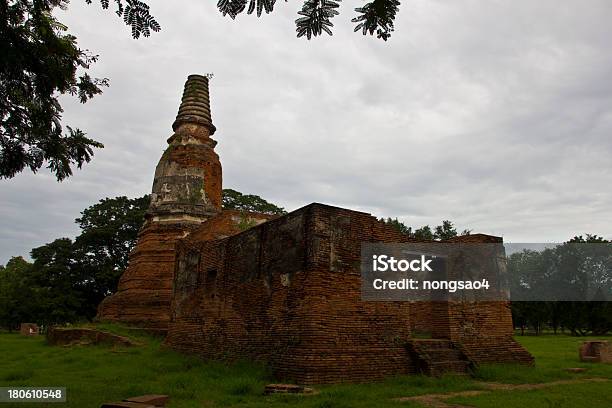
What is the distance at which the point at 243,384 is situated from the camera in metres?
7.93

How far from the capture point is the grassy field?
7027 millimetres

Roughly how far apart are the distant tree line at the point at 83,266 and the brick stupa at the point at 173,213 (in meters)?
10.4

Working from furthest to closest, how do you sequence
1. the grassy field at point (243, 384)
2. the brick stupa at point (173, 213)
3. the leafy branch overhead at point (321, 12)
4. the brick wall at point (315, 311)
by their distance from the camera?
the brick stupa at point (173, 213) → the brick wall at point (315, 311) → the grassy field at point (243, 384) → the leafy branch overhead at point (321, 12)

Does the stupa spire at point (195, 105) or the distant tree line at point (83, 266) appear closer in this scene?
the stupa spire at point (195, 105)

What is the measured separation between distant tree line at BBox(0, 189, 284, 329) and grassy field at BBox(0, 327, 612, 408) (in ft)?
60.6

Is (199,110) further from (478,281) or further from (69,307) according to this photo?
(69,307)

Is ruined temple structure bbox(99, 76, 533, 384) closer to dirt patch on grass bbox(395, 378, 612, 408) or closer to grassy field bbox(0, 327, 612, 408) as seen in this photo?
grassy field bbox(0, 327, 612, 408)

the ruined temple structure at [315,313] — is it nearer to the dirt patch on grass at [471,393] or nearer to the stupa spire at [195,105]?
the dirt patch on grass at [471,393]

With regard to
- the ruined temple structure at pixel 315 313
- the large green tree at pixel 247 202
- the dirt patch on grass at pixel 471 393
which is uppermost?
the large green tree at pixel 247 202

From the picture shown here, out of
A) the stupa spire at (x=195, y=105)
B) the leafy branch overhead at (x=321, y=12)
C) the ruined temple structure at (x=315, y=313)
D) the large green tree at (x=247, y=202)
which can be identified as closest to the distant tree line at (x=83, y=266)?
the large green tree at (x=247, y=202)

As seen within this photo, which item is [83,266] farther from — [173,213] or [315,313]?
[315,313]

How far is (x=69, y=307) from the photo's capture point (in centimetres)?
2914

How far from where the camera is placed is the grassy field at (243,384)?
7027mm

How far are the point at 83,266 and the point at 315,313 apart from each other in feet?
87.9
